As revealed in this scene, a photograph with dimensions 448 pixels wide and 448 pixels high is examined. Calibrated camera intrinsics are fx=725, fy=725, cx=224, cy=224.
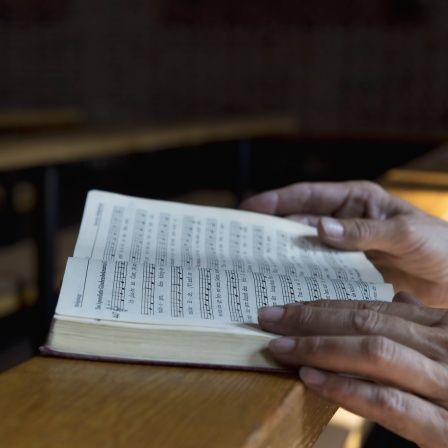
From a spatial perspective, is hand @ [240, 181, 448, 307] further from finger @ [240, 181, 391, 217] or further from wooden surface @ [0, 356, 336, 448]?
wooden surface @ [0, 356, 336, 448]

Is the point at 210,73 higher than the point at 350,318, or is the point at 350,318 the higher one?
the point at 350,318

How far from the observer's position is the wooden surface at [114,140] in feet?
6.82

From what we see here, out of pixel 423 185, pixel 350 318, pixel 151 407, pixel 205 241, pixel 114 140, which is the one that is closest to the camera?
pixel 151 407

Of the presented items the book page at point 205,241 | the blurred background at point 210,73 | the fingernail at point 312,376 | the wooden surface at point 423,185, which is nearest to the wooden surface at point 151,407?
the fingernail at point 312,376

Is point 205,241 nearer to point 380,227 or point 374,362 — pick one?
point 380,227

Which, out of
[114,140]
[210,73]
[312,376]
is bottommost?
[210,73]

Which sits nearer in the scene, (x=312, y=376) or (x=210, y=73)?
(x=312, y=376)

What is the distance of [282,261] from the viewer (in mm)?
875

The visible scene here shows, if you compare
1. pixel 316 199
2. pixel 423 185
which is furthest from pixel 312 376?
pixel 423 185

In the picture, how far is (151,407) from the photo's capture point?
521 millimetres

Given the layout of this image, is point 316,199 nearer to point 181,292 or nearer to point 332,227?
point 332,227

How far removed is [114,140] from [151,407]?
218 cm

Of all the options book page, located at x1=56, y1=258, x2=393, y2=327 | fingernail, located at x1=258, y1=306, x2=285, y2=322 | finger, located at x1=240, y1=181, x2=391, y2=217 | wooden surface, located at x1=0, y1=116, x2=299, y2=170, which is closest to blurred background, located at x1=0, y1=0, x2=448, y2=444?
wooden surface, located at x1=0, y1=116, x2=299, y2=170

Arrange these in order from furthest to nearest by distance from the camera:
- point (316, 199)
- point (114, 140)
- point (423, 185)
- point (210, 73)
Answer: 1. point (210, 73)
2. point (114, 140)
3. point (423, 185)
4. point (316, 199)
